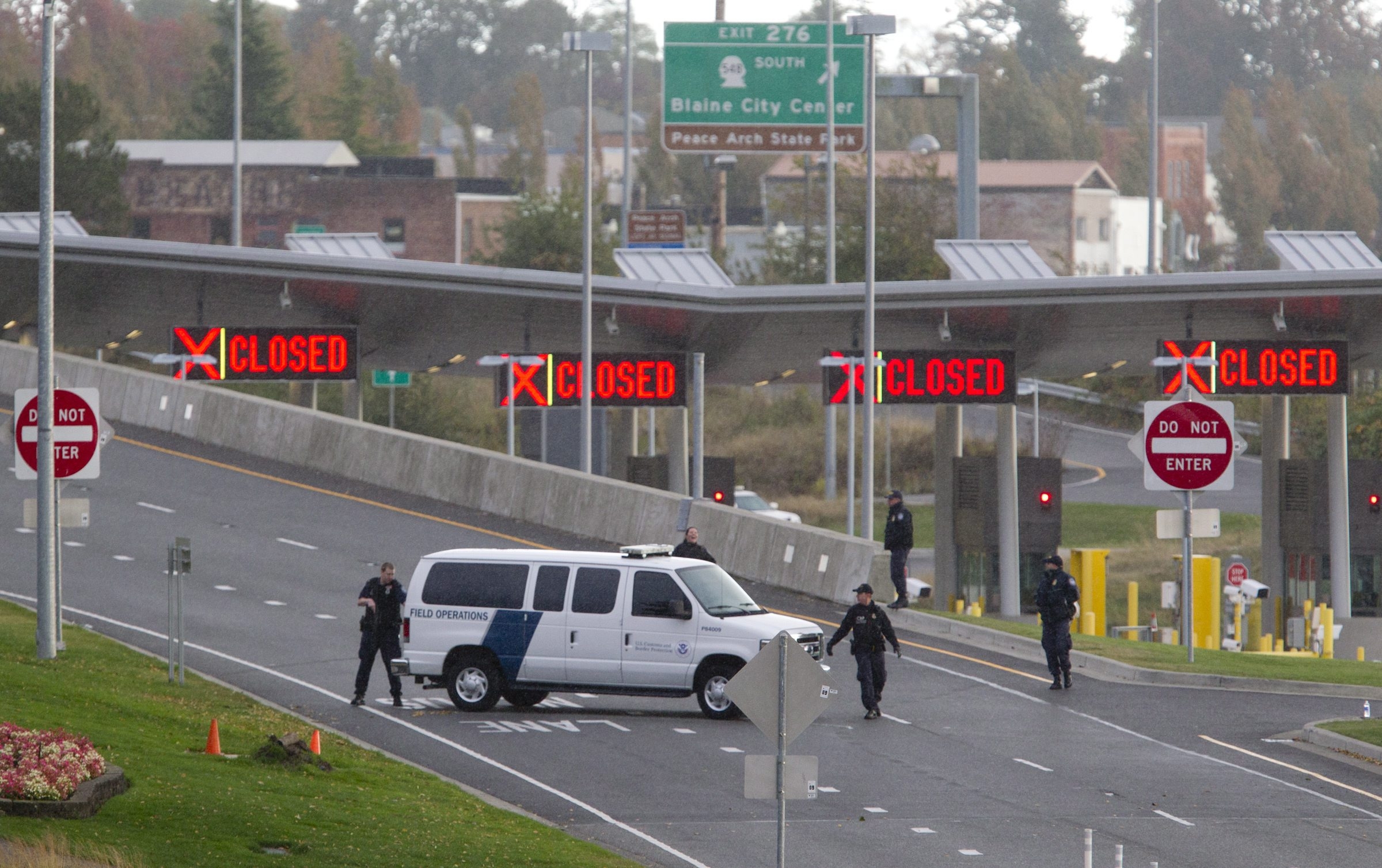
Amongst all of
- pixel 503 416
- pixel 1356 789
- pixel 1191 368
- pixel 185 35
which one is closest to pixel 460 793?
pixel 1356 789

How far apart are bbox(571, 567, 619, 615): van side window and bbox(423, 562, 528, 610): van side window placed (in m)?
0.60

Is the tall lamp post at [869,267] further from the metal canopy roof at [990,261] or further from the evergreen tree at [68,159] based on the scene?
the evergreen tree at [68,159]

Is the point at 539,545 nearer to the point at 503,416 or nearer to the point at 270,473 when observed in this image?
the point at 270,473

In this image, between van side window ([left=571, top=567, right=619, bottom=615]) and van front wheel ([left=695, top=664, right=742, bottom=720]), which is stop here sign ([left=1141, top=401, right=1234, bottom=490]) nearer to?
van front wheel ([left=695, top=664, right=742, bottom=720])

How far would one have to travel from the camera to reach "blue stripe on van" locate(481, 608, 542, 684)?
21.7 m

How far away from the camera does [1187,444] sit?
80.7 ft

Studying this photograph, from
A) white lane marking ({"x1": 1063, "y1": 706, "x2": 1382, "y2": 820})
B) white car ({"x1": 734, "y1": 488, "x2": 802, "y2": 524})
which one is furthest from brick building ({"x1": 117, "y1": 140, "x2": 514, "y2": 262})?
white lane marking ({"x1": 1063, "y1": 706, "x2": 1382, "y2": 820})

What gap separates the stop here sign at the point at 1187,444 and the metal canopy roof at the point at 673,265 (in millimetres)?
15969

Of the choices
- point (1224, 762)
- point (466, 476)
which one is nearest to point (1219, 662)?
point (1224, 762)

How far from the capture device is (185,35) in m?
155

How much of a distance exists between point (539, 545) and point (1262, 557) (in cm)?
1593

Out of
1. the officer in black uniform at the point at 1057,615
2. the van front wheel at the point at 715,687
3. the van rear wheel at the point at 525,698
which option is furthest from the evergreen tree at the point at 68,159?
the van front wheel at the point at 715,687

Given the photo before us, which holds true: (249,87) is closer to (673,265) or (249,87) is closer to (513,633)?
(673,265)

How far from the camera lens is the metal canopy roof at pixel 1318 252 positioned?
119 feet
